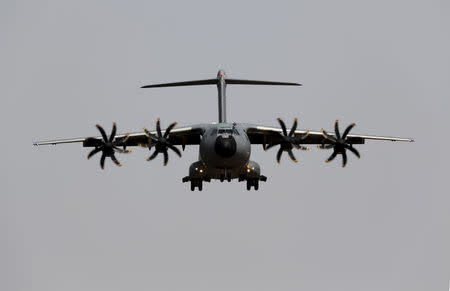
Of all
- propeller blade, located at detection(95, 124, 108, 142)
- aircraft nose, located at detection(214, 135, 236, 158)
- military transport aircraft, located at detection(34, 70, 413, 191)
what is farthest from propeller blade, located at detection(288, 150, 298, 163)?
propeller blade, located at detection(95, 124, 108, 142)

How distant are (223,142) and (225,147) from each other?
24 centimetres

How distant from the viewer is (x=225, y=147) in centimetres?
4128

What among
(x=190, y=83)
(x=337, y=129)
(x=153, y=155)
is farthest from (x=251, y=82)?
(x=153, y=155)

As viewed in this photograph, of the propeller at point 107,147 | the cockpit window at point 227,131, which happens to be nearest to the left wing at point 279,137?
the cockpit window at point 227,131

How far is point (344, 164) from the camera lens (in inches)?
1800

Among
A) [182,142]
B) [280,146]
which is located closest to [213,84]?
[182,142]

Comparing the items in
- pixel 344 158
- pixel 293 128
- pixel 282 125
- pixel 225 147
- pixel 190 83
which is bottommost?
pixel 344 158

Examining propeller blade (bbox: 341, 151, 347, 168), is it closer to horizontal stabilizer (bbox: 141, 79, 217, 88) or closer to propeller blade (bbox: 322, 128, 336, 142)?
propeller blade (bbox: 322, 128, 336, 142)

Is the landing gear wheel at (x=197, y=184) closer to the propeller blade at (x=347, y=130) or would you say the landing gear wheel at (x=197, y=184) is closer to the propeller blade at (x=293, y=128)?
the propeller blade at (x=293, y=128)

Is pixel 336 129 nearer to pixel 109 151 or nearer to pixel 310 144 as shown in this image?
pixel 310 144

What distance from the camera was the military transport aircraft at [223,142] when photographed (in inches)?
1660

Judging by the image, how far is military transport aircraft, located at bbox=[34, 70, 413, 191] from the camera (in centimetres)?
4216

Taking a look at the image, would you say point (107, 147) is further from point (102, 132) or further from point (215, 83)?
point (215, 83)

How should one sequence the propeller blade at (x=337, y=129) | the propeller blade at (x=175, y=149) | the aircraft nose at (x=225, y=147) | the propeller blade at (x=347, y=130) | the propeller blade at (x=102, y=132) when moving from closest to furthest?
1. the aircraft nose at (x=225, y=147)
2. the propeller blade at (x=175, y=149)
3. the propeller blade at (x=102, y=132)
4. the propeller blade at (x=347, y=130)
5. the propeller blade at (x=337, y=129)
